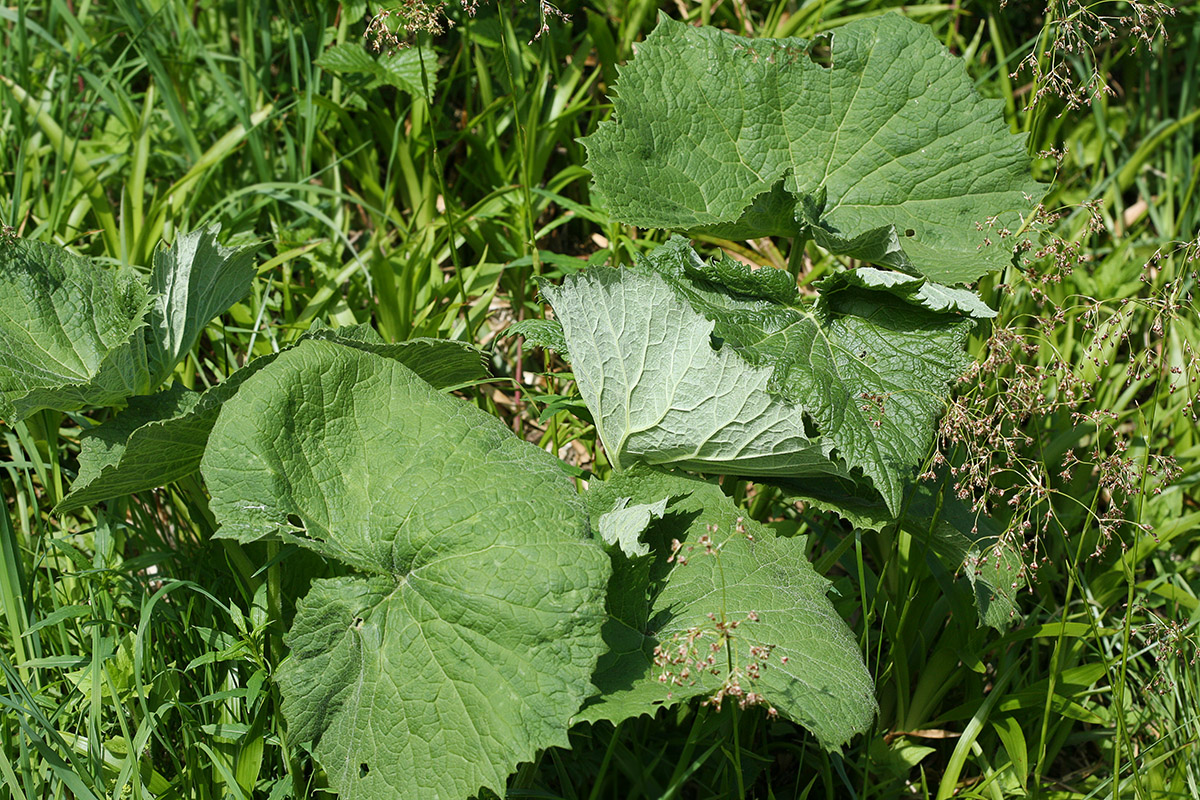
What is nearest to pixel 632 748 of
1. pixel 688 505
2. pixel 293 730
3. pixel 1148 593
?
pixel 688 505

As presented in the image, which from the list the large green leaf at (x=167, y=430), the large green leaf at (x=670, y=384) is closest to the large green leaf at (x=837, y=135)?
the large green leaf at (x=670, y=384)

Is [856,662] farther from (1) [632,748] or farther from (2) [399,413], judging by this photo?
(2) [399,413]

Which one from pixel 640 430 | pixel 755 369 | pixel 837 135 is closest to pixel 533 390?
pixel 640 430

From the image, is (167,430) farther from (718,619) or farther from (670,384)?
(718,619)

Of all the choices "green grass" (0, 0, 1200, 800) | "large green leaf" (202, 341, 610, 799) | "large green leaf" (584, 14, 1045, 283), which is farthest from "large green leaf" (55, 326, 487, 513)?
"large green leaf" (584, 14, 1045, 283)

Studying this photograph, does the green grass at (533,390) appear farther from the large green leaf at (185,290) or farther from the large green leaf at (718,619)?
the large green leaf at (185,290)

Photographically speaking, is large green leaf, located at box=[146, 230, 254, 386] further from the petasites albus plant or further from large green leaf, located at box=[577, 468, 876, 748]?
large green leaf, located at box=[577, 468, 876, 748]
